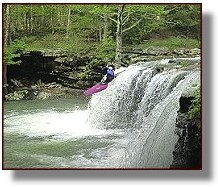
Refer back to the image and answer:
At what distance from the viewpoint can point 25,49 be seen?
471cm

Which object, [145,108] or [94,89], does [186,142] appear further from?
[94,89]

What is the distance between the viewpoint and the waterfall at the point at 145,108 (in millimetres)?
4637

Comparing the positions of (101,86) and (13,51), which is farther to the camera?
(101,86)

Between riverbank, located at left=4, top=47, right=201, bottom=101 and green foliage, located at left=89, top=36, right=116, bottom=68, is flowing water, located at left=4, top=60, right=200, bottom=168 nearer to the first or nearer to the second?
riverbank, located at left=4, top=47, right=201, bottom=101

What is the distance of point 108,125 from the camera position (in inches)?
188

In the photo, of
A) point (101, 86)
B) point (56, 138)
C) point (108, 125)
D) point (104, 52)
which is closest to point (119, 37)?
point (104, 52)

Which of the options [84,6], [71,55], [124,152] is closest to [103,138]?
[124,152]

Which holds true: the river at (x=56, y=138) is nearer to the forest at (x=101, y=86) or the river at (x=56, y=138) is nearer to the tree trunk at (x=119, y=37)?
the forest at (x=101, y=86)

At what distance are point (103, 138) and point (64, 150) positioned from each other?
30cm

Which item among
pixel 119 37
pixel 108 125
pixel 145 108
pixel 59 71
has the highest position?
pixel 119 37

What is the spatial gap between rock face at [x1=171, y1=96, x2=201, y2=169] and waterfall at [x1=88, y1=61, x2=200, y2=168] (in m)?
0.04

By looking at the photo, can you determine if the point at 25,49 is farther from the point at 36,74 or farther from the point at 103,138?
the point at 103,138

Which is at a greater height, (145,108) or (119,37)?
(119,37)

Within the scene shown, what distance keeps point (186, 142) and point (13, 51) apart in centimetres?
137
